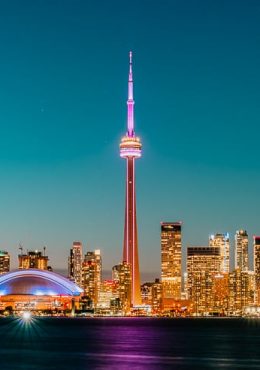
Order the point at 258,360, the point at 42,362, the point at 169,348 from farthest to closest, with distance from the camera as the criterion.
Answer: the point at 169,348 < the point at 258,360 < the point at 42,362

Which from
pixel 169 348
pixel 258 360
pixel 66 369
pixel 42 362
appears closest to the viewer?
pixel 66 369

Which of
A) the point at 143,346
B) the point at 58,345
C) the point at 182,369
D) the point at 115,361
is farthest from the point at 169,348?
the point at 182,369

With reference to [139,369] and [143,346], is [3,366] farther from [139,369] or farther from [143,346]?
[143,346]

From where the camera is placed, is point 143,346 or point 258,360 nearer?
point 258,360

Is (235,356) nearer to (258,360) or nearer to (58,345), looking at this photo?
(258,360)

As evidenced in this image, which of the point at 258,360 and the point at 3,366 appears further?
the point at 258,360

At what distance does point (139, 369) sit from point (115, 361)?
35.9ft

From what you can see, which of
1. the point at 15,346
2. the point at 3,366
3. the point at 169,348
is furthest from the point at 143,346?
the point at 3,366

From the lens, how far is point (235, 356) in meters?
107

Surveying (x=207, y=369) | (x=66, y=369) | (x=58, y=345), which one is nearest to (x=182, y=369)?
(x=207, y=369)

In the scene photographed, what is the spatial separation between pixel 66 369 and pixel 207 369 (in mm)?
13826

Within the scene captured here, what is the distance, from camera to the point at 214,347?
12631 cm

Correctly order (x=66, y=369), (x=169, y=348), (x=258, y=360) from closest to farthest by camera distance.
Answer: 1. (x=66, y=369)
2. (x=258, y=360)
3. (x=169, y=348)

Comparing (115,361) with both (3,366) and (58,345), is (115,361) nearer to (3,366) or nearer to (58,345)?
(3,366)
